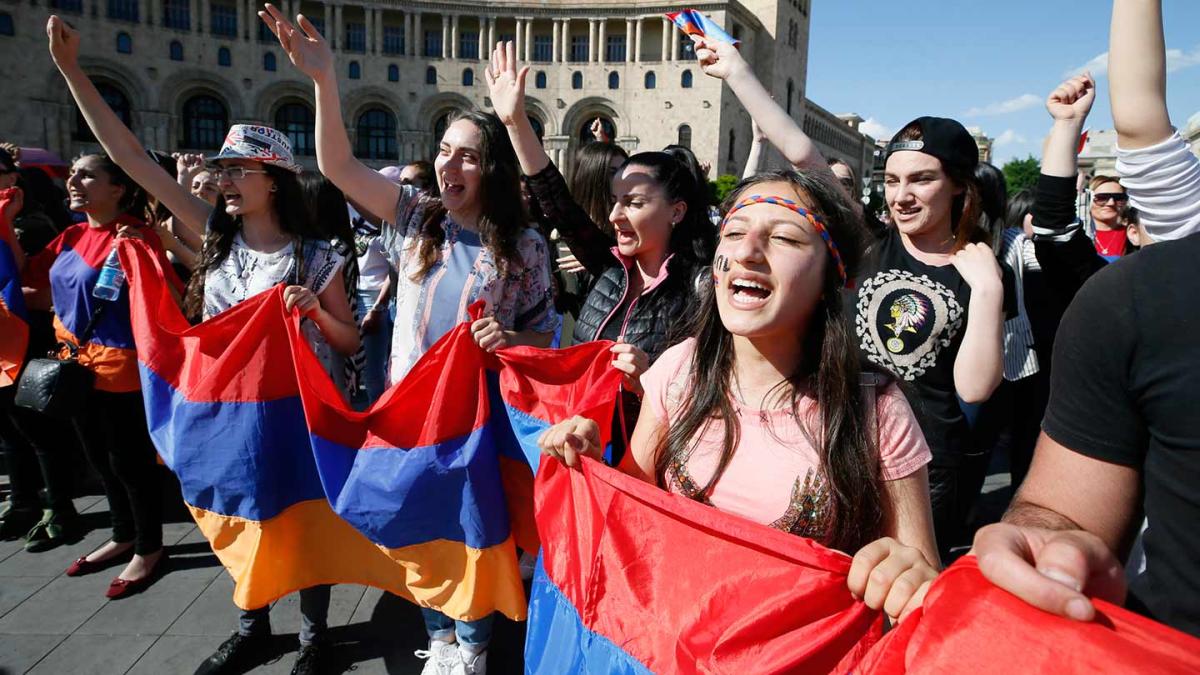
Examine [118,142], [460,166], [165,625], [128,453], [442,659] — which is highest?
[118,142]

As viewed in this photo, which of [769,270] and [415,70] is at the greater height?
[415,70]

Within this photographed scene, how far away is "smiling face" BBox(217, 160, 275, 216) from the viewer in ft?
9.21

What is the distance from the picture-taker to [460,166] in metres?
2.59

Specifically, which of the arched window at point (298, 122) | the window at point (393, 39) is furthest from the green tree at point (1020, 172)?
the arched window at point (298, 122)

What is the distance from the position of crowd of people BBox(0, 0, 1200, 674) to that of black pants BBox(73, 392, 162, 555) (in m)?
0.01

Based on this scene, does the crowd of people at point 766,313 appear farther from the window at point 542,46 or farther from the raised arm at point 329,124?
the window at point 542,46

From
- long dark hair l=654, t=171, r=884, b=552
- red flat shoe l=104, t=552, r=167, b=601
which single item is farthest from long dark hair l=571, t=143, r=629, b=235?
red flat shoe l=104, t=552, r=167, b=601

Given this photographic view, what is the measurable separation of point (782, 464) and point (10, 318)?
436 cm

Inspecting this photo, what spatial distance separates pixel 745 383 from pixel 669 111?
160ft

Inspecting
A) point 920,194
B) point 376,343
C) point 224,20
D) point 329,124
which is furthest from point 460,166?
point 224,20

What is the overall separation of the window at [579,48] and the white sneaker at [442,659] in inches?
1999

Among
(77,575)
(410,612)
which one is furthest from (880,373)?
(77,575)

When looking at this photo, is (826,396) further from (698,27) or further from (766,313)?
(698,27)

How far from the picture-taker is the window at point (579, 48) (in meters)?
49.2
